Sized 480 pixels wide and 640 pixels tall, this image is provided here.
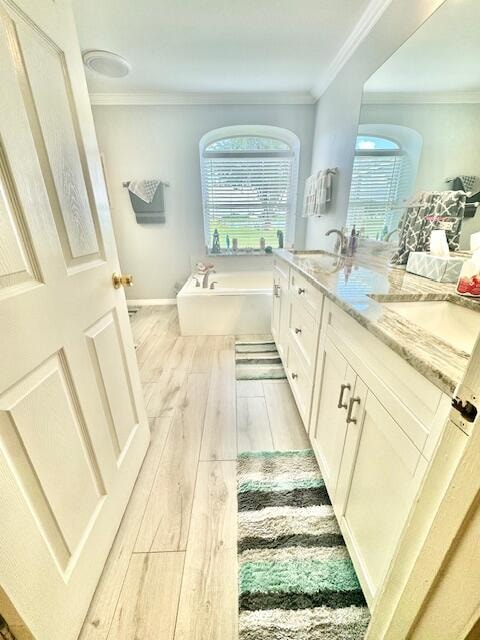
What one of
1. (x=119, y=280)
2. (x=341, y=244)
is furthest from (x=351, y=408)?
(x=341, y=244)

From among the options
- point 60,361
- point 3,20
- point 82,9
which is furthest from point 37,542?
point 82,9

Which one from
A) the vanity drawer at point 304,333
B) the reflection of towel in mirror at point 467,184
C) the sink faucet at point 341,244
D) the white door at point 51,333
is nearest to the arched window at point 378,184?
the sink faucet at point 341,244

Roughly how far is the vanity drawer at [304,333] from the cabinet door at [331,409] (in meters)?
0.11

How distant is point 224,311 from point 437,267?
1.90 metres

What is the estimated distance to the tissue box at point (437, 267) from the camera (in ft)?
3.64

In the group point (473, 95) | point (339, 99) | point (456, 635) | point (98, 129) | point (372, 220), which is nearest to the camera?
point (456, 635)

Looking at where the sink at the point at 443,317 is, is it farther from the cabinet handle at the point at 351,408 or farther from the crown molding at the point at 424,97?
the crown molding at the point at 424,97

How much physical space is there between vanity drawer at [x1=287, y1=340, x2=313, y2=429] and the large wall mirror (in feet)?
3.23

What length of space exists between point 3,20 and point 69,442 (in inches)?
42.0

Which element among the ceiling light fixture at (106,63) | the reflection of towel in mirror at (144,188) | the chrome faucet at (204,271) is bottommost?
the chrome faucet at (204,271)

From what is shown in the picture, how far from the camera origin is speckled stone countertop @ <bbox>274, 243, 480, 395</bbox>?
20.4 inches

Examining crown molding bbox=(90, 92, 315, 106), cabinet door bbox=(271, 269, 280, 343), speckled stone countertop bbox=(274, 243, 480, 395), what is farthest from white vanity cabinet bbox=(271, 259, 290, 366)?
crown molding bbox=(90, 92, 315, 106)

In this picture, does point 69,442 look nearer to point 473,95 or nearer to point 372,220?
point 473,95

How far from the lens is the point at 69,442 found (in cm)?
77
